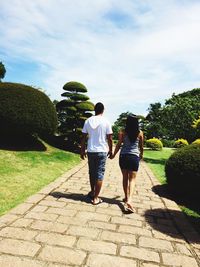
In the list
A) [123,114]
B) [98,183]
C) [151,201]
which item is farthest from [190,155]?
[123,114]

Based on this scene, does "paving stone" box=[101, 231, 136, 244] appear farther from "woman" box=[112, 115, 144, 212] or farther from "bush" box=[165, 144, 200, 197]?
"bush" box=[165, 144, 200, 197]

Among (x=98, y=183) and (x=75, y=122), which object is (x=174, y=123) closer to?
(x=75, y=122)

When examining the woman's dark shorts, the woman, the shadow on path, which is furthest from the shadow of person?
the woman's dark shorts

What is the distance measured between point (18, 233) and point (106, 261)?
138 centimetres

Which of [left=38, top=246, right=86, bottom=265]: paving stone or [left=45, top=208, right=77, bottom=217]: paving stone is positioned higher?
[left=45, top=208, right=77, bottom=217]: paving stone

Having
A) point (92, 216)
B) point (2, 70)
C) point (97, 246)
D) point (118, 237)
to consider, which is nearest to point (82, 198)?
point (92, 216)

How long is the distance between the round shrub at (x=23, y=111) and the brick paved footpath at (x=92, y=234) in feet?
23.0

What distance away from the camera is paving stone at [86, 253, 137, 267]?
332 cm

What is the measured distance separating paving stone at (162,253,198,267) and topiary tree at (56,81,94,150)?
1448 cm

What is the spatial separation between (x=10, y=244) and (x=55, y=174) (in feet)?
17.3

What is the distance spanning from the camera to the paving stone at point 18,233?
3.86 m

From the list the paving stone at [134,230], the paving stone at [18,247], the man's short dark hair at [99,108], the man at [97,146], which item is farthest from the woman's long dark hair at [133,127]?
the paving stone at [18,247]

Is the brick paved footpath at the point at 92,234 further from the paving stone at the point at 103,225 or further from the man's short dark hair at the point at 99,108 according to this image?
the man's short dark hair at the point at 99,108

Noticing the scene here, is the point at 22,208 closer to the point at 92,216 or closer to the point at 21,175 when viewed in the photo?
the point at 92,216
